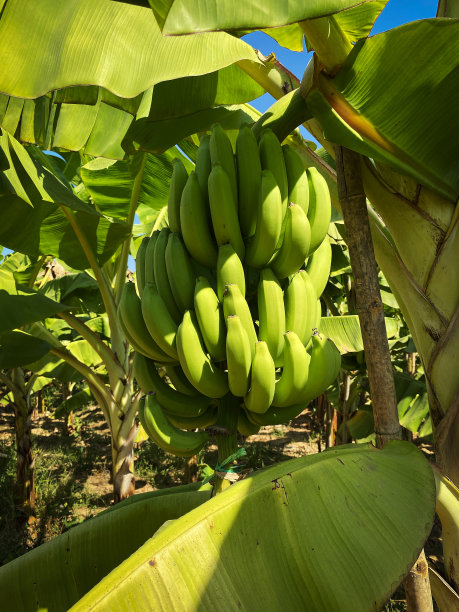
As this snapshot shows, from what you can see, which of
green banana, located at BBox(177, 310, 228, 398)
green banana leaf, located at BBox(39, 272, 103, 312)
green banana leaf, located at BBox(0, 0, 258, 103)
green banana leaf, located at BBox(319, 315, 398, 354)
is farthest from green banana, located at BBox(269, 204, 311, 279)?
green banana leaf, located at BBox(39, 272, 103, 312)

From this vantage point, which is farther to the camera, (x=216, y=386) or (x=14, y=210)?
(x=14, y=210)

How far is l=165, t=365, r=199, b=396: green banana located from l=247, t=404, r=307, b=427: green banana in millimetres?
146

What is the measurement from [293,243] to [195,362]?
32 centimetres

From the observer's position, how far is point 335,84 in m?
0.85

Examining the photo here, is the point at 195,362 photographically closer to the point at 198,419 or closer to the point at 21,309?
the point at 198,419

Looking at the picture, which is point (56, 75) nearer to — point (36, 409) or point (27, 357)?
point (27, 357)

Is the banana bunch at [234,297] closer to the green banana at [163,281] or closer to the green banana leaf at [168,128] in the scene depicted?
the green banana at [163,281]

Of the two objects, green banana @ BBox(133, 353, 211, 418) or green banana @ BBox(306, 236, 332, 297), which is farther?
green banana @ BBox(306, 236, 332, 297)

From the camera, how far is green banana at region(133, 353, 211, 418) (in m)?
0.95

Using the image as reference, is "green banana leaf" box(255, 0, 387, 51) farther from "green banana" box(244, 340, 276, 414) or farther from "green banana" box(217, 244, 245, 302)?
"green banana" box(244, 340, 276, 414)

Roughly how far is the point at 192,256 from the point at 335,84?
1.52 ft

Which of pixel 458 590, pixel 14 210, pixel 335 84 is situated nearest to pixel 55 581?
pixel 458 590

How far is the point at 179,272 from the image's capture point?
938mm

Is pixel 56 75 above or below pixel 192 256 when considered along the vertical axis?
above
